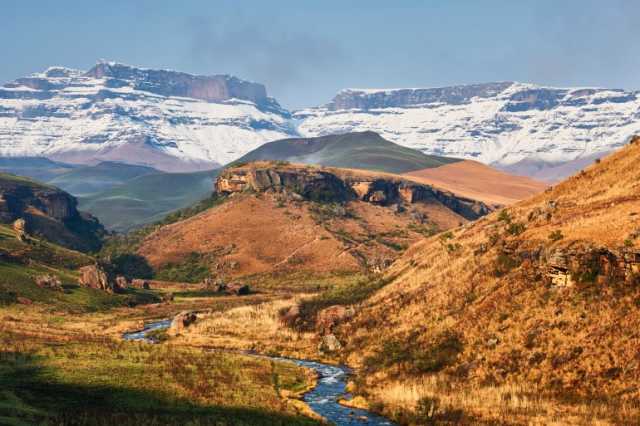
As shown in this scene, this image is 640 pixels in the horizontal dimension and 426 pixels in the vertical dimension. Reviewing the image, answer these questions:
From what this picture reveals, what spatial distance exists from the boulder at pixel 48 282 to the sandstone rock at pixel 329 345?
2661 inches

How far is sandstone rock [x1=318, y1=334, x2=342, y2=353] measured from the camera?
82.7 metres

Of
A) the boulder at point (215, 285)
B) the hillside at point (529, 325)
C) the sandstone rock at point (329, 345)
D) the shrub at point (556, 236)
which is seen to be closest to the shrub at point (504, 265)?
the hillside at point (529, 325)

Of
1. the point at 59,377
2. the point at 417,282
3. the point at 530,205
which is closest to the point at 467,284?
the point at 417,282

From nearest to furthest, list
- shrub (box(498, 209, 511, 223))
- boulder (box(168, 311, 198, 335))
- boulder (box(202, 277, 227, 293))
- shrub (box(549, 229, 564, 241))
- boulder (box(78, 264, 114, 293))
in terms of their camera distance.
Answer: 1. shrub (box(549, 229, 564, 241))
2. shrub (box(498, 209, 511, 223))
3. boulder (box(168, 311, 198, 335))
4. boulder (box(78, 264, 114, 293))
5. boulder (box(202, 277, 227, 293))

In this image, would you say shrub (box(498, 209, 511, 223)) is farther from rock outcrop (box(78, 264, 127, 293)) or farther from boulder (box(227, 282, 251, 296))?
rock outcrop (box(78, 264, 127, 293))

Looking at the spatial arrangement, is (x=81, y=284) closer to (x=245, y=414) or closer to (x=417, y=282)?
(x=417, y=282)

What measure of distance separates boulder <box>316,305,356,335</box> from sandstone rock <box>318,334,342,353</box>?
16.9ft

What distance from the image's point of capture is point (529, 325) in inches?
2459

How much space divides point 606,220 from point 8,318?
77.6 metres

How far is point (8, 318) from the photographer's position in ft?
340

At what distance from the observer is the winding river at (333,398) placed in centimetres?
5356

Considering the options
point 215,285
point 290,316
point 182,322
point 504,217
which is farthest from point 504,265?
point 215,285

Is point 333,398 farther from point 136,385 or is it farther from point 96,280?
point 96,280

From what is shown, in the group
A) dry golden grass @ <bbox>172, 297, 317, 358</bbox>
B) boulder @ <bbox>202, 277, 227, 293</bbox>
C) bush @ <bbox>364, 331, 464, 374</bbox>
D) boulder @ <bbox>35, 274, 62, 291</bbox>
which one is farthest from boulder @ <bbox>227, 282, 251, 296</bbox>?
bush @ <bbox>364, 331, 464, 374</bbox>
